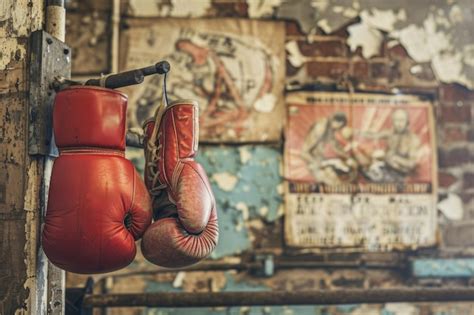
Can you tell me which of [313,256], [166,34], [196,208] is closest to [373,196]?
[313,256]

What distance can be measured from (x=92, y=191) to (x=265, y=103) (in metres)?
1.37

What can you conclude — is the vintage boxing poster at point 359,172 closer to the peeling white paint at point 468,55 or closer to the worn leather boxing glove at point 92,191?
the peeling white paint at point 468,55

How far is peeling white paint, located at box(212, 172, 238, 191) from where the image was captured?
6.99 feet

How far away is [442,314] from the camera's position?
7.14ft

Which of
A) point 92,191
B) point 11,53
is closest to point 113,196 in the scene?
point 92,191

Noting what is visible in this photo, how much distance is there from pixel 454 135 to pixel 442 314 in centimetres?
71

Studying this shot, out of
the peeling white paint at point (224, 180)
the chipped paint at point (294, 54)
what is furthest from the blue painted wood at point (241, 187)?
the chipped paint at point (294, 54)

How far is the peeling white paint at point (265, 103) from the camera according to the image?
85.5 inches

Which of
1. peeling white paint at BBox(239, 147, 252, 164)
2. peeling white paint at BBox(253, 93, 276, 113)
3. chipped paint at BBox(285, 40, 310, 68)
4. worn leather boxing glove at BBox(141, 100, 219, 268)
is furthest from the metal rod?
chipped paint at BBox(285, 40, 310, 68)

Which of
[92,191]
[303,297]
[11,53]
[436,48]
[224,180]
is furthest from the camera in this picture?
[436,48]

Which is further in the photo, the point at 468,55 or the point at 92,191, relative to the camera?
the point at 468,55

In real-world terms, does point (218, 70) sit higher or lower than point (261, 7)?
lower

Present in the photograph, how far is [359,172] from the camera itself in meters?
2.19

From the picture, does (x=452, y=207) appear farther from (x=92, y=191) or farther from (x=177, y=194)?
(x=92, y=191)
